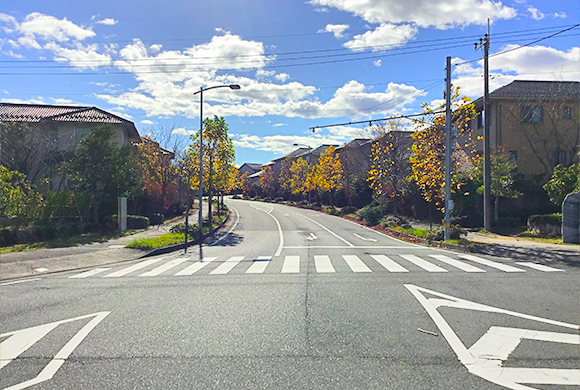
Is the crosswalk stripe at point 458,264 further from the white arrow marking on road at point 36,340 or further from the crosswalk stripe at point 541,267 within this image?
the white arrow marking on road at point 36,340

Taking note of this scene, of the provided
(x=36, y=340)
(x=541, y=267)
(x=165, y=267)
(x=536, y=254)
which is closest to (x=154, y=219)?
(x=165, y=267)

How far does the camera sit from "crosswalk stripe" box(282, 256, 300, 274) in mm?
11953

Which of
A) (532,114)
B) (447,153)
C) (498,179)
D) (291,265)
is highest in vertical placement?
(532,114)

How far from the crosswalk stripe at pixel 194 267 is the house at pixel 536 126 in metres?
24.7

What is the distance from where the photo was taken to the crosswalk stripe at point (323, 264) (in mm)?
12039

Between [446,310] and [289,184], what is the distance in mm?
60747

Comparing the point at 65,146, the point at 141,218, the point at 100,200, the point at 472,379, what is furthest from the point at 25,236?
the point at 472,379

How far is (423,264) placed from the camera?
1312cm

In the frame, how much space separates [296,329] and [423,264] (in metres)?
7.75

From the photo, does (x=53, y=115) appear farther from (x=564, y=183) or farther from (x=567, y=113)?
(x=567, y=113)

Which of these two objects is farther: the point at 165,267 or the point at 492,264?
the point at 165,267

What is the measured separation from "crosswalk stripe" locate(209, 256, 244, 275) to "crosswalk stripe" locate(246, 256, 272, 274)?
24.7 inches

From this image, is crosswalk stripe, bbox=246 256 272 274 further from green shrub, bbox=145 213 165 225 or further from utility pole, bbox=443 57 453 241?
A: green shrub, bbox=145 213 165 225

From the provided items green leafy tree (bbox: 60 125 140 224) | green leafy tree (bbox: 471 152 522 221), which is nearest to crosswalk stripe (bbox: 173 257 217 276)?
green leafy tree (bbox: 60 125 140 224)
